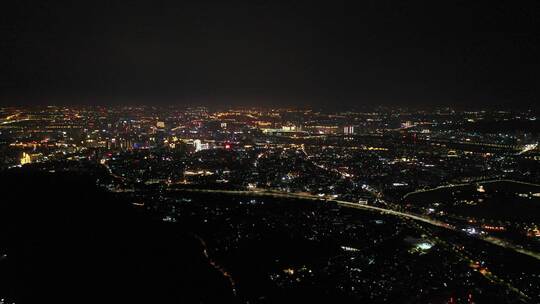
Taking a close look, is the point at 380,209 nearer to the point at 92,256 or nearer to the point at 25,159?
the point at 92,256

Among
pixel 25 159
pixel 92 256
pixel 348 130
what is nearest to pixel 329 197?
pixel 92 256

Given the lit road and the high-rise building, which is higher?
the high-rise building

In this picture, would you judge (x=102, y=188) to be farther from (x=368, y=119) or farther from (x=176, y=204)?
(x=368, y=119)

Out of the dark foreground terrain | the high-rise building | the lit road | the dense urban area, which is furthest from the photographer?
the high-rise building

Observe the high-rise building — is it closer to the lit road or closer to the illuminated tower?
the lit road

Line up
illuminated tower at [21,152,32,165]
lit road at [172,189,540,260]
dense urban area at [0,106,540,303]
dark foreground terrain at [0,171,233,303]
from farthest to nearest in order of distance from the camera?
illuminated tower at [21,152,32,165]
lit road at [172,189,540,260]
dense urban area at [0,106,540,303]
dark foreground terrain at [0,171,233,303]

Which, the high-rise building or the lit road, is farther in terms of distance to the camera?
the high-rise building

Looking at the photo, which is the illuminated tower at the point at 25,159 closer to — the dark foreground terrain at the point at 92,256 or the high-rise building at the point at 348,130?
the dark foreground terrain at the point at 92,256

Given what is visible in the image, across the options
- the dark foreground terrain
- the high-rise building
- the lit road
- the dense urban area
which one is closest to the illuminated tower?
the dense urban area

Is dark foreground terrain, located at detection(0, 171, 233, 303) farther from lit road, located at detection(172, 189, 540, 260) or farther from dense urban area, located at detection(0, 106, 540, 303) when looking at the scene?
lit road, located at detection(172, 189, 540, 260)
